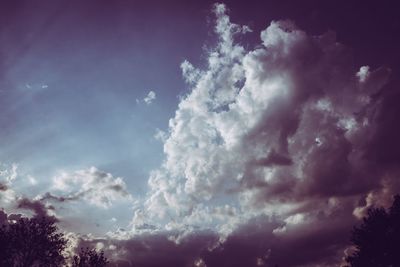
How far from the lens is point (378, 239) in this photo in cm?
6075

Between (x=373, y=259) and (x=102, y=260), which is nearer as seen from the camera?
(x=373, y=259)

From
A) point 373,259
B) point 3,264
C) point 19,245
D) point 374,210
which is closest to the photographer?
point 3,264

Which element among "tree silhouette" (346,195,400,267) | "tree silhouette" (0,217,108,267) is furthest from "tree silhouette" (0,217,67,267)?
"tree silhouette" (346,195,400,267)

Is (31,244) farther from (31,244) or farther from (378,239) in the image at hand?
(378,239)

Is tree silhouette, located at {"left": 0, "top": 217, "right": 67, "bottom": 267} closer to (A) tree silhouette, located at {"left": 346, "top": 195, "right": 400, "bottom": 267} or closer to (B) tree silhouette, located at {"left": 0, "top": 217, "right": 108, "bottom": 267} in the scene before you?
(B) tree silhouette, located at {"left": 0, "top": 217, "right": 108, "bottom": 267}

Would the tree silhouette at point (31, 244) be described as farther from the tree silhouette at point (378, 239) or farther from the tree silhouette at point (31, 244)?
the tree silhouette at point (378, 239)

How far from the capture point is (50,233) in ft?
189

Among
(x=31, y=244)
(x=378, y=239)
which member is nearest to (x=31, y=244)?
(x=31, y=244)

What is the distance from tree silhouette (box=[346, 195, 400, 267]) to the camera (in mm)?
57688

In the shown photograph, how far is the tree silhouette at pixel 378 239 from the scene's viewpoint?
57.7 m

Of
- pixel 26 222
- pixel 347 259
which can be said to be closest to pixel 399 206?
pixel 347 259

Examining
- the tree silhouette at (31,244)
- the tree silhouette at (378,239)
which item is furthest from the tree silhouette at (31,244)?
the tree silhouette at (378,239)

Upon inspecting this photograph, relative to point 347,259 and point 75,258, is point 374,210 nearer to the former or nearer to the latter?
point 347,259

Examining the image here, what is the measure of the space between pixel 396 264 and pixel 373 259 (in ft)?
13.5
